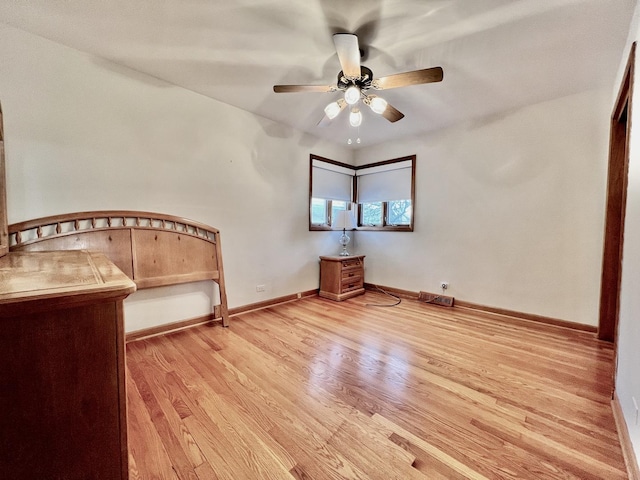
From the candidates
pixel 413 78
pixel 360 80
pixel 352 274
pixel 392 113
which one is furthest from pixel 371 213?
pixel 413 78

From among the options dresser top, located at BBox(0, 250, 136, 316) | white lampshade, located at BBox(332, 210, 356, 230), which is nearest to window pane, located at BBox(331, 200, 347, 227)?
white lampshade, located at BBox(332, 210, 356, 230)

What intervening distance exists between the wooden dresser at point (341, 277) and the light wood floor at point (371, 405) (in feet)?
3.87

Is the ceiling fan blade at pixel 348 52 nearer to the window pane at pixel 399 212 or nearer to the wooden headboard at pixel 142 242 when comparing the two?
the wooden headboard at pixel 142 242

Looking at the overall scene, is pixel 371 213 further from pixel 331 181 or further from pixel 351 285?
pixel 351 285

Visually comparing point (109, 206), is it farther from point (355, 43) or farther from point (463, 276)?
point (463, 276)

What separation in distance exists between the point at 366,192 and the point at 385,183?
0.39 m

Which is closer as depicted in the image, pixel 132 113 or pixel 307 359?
pixel 307 359

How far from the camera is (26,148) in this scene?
1880 mm

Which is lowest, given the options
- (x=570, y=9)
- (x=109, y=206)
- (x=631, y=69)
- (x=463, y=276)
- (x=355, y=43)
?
(x=463, y=276)

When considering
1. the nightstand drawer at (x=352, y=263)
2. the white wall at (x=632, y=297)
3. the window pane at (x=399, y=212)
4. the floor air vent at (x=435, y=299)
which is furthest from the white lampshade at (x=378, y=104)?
the floor air vent at (x=435, y=299)

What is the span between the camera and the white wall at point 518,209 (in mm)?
2555

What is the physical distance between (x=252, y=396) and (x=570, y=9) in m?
3.08

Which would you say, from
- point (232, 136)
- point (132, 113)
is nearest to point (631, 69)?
point (232, 136)

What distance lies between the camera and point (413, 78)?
1821 millimetres
